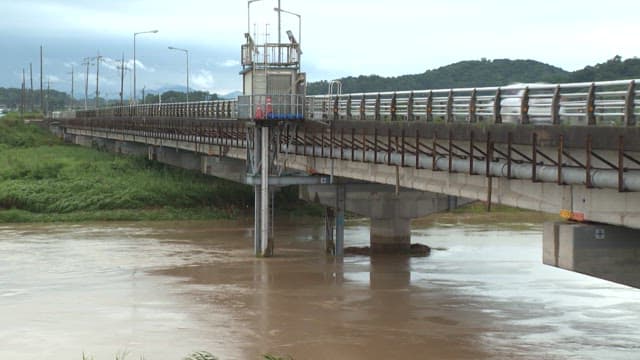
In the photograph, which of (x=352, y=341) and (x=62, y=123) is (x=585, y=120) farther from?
(x=62, y=123)

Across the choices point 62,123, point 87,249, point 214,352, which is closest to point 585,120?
point 214,352

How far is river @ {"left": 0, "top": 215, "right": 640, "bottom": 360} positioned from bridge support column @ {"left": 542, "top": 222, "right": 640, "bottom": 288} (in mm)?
3787

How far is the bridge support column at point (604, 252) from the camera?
66.8 ft

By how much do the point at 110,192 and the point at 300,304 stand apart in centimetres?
3819

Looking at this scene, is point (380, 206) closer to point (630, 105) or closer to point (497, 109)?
point (497, 109)

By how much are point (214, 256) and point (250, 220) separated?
1715 cm

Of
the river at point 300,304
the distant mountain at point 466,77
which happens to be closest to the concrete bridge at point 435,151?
the river at point 300,304

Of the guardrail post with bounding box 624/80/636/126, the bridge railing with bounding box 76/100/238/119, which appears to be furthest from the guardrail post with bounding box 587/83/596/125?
the bridge railing with bounding box 76/100/238/119

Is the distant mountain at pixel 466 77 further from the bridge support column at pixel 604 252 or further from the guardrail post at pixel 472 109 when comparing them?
the bridge support column at pixel 604 252

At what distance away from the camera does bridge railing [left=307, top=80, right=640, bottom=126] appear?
21.0 meters

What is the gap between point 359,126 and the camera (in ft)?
112

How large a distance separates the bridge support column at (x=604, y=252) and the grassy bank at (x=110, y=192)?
43298mm

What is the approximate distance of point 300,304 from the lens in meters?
31.7

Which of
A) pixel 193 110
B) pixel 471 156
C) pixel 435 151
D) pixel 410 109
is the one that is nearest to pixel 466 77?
pixel 193 110
